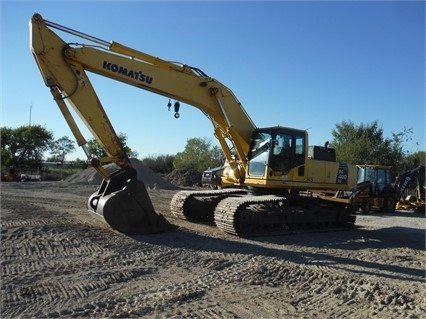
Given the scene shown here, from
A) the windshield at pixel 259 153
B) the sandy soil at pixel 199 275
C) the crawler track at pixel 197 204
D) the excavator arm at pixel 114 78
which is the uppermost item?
the excavator arm at pixel 114 78

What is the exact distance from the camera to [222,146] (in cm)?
1130

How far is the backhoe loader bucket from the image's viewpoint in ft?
28.2

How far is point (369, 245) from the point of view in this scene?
9.16 m

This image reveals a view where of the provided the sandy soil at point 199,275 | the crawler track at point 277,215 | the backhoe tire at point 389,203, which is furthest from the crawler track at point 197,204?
the backhoe tire at point 389,203

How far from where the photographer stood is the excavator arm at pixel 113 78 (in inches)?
344

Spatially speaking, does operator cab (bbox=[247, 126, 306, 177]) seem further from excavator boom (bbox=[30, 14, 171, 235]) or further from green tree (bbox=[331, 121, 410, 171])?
green tree (bbox=[331, 121, 410, 171])

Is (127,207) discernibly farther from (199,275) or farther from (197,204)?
(197,204)

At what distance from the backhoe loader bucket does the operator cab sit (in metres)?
2.74

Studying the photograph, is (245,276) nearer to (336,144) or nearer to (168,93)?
(168,93)

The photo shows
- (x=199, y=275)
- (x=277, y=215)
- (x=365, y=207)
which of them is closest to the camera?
(x=199, y=275)

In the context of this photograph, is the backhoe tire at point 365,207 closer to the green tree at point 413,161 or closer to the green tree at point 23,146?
the green tree at point 413,161

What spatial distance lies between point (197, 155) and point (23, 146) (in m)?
20.8

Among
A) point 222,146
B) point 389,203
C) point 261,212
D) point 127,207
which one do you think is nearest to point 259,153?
point 222,146

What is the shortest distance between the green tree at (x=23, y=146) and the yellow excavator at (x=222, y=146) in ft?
143
